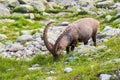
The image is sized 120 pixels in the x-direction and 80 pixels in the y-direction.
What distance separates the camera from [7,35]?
28.7 m

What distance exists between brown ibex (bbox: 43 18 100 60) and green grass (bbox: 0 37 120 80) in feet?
1.63

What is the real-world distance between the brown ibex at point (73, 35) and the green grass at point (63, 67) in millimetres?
497

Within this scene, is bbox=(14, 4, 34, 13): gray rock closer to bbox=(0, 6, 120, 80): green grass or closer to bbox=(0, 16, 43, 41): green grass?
bbox=(0, 16, 43, 41): green grass

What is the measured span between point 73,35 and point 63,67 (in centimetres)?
404

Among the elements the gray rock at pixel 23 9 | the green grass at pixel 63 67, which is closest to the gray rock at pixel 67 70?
the green grass at pixel 63 67

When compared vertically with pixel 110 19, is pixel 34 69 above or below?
above

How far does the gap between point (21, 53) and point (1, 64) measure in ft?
8.39

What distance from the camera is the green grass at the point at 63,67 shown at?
12.4 metres

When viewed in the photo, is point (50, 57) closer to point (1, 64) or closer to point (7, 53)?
point (1, 64)

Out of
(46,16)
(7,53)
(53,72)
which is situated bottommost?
(46,16)

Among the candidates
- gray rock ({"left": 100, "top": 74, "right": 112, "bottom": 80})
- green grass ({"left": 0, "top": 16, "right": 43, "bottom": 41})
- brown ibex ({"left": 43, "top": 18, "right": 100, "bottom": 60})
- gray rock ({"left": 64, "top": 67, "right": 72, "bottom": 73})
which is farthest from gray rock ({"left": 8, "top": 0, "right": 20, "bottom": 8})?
gray rock ({"left": 100, "top": 74, "right": 112, "bottom": 80})

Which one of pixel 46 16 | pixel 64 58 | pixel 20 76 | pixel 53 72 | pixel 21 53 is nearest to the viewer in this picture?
pixel 53 72

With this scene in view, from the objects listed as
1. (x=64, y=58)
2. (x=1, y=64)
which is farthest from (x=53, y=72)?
(x=1, y=64)

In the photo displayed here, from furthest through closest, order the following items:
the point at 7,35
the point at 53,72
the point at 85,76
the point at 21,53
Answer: the point at 7,35, the point at 21,53, the point at 53,72, the point at 85,76
